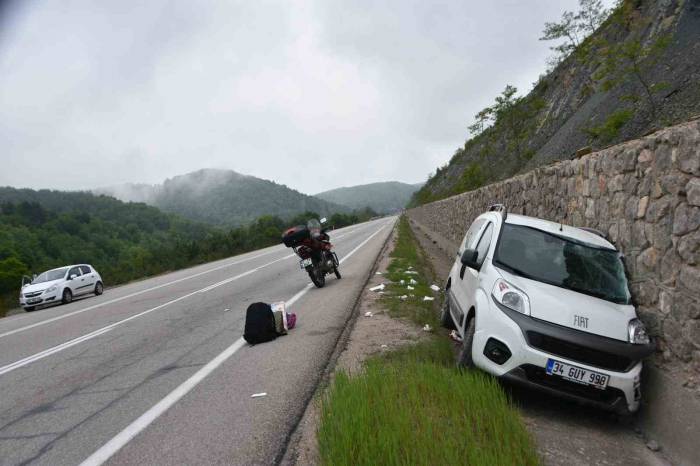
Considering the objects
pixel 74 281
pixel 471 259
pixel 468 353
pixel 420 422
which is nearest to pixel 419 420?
pixel 420 422

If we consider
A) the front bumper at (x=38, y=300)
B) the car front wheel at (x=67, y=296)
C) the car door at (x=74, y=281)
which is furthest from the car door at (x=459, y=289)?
the car door at (x=74, y=281)

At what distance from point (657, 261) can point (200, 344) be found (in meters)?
6.16

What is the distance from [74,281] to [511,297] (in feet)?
65.1

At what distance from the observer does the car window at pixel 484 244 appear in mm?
6126

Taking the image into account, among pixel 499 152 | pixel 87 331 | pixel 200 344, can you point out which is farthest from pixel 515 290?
pixel 499 152

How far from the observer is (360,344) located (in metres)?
6.94

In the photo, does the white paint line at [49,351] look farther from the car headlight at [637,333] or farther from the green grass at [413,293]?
the car headlight at [637,333]

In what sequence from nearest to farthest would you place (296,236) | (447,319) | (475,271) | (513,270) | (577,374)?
(577,374) → (513,270) → (475,271) → (447,319) → (296,236)

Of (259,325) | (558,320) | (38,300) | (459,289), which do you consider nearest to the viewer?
(558,320)

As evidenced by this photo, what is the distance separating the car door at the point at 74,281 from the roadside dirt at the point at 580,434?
19304mm

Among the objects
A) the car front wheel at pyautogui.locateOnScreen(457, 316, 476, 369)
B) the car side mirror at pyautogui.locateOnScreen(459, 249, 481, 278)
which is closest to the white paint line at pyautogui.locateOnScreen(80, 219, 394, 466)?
the car front wheel at pyautogui.locateOnScreen(457, 316, 476, 369)

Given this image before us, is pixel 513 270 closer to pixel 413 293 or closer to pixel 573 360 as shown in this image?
pixel 573 360

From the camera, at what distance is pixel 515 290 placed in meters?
4.97

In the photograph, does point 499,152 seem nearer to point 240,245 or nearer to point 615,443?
point 240,245
